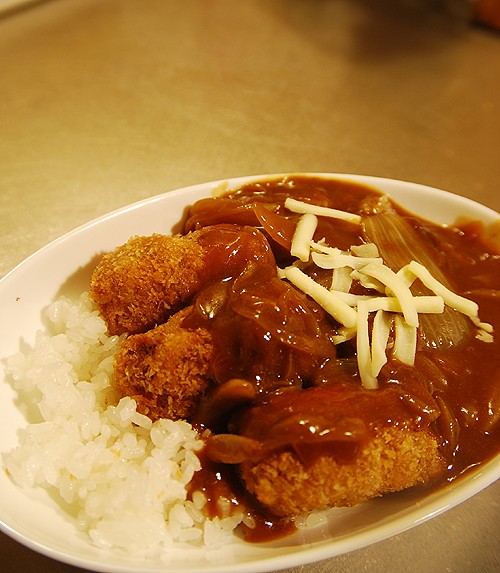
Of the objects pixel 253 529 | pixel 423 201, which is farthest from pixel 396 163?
pixel 253 529

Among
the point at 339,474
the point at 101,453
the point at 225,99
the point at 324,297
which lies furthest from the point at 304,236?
the point at 225,99

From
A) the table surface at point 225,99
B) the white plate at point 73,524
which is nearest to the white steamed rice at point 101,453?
the white plate at point 73,524

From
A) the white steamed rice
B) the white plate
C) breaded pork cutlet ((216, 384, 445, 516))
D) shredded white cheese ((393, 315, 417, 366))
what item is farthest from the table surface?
shredded white cheese ((393, 315, 417, 366))

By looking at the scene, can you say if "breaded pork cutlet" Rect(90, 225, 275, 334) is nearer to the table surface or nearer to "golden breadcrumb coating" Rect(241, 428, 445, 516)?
"golden breadcrumb coating" Rect(241, 428, 445, 516)

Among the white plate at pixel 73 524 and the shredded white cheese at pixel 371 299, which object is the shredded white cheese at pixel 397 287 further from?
the white plate at pixel 73 524

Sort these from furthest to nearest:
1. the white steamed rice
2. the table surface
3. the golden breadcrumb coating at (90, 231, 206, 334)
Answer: the table surface
the golden breadcrumb coating at (90, 231, 206, 334)
the white steamed rice

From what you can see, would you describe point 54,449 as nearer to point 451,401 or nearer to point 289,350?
point 289,350
